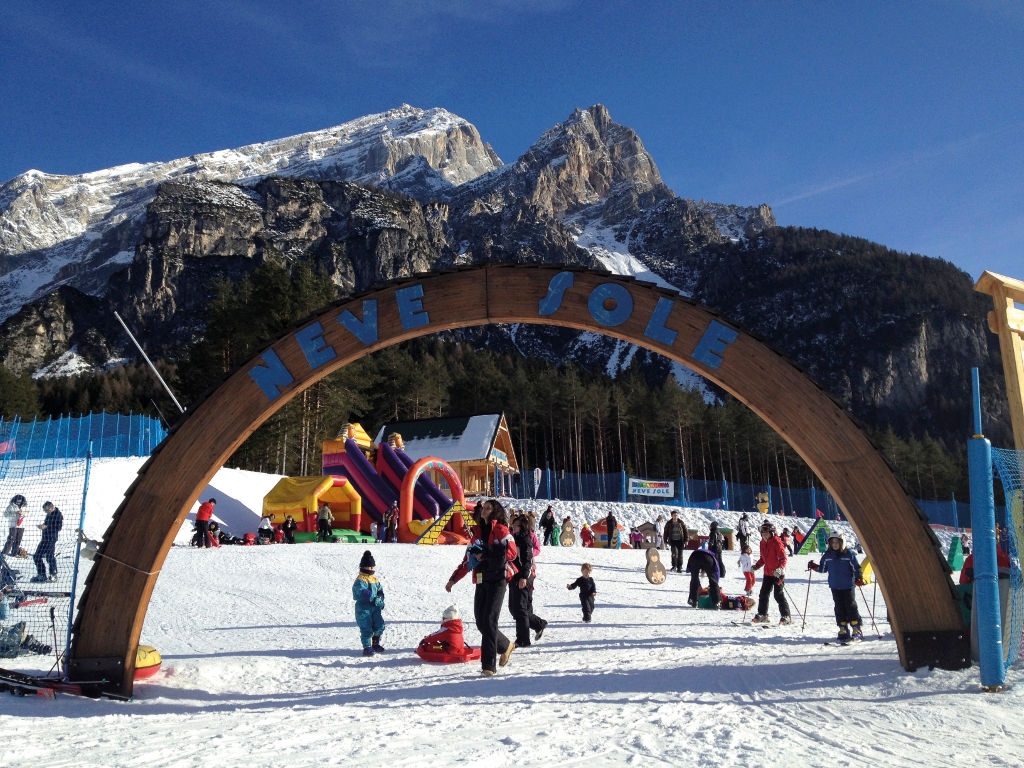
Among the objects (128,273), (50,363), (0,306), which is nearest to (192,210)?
(128,273)

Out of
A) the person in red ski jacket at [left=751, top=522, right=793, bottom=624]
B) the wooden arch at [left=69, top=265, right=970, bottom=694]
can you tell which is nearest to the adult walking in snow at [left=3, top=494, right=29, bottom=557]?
the wooden arch at [left=69, top=265, right=970, bottom=694]

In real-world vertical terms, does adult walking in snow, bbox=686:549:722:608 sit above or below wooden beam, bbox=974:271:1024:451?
below

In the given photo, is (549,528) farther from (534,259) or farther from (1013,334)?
(534,259)

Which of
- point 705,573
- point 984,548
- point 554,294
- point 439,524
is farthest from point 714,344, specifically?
point 439,524

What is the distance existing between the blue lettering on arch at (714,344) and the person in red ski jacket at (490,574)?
2.45 meters

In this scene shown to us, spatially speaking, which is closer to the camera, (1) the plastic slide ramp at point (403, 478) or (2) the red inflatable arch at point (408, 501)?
(2) the red inflatable arch at point (408, 501)

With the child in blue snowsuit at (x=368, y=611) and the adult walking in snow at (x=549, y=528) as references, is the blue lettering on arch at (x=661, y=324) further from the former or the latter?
the adult walking in snow at (x=549, y=528)

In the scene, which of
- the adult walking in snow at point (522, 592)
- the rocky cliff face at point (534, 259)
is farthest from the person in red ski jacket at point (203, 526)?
the rocky cliff face at point (534, 259)

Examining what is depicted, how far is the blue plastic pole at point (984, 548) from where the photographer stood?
5742 mm

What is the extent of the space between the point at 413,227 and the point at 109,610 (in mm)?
152403

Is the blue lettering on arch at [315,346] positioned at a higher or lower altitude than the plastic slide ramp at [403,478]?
higher

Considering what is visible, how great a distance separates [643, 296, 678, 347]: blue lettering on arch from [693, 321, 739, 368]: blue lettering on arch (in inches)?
10.7

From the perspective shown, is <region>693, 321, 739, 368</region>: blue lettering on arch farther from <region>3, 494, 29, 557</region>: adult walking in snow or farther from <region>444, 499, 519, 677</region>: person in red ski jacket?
<region>3, 494, 29, 557</region>: adult walking in snow

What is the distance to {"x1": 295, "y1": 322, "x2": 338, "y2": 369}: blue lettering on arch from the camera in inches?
291
